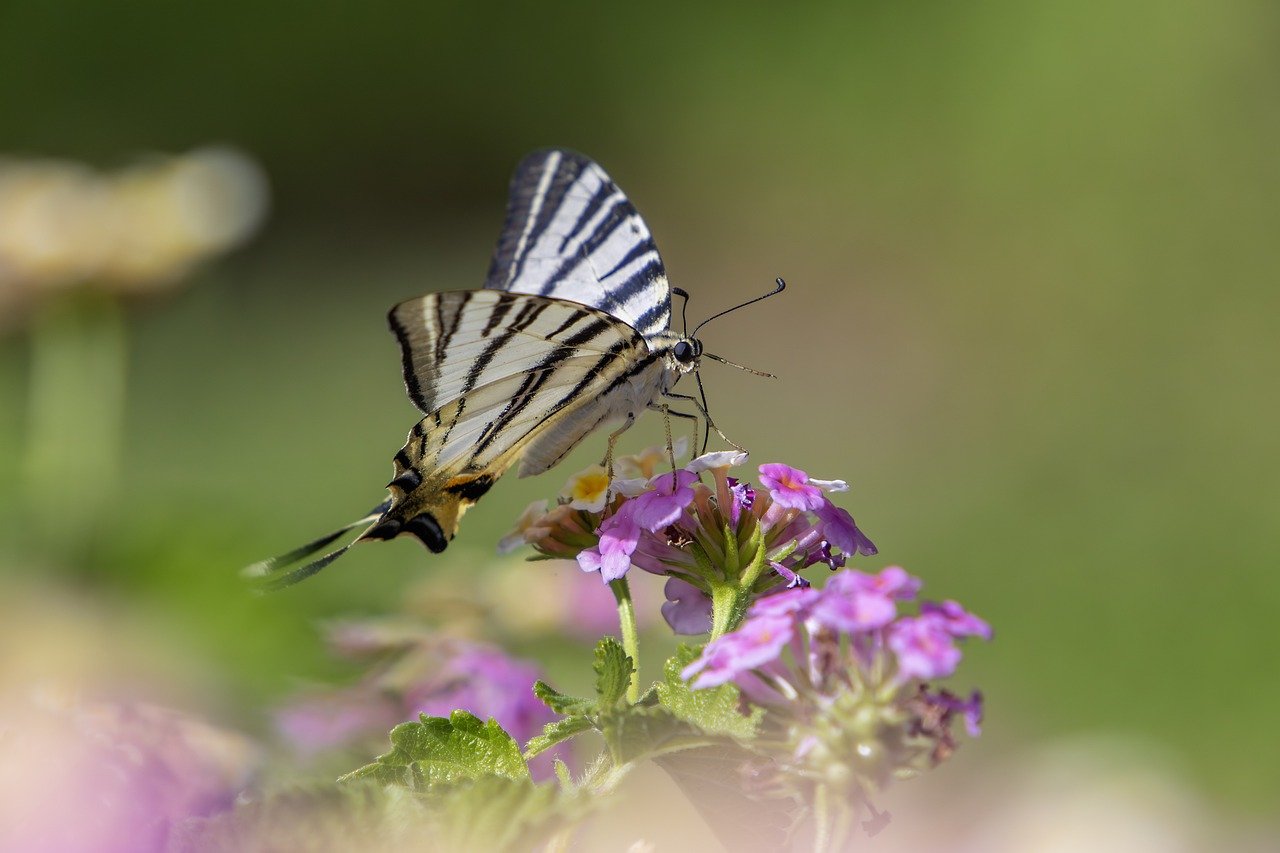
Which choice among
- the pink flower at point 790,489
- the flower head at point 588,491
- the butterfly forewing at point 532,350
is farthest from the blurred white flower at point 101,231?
the pink flower at point 790,489

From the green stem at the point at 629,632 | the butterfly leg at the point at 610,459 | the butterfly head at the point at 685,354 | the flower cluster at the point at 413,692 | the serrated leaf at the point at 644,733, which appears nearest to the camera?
the serrated leaf at the point at 644,733

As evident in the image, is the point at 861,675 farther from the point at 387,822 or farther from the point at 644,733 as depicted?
the point at 387,822

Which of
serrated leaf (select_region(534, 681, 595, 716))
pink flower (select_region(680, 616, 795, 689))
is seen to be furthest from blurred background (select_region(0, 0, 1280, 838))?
pink flower (select_region(680, 616, 795, 689))

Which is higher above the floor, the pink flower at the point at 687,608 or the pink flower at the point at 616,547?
the pink flower at the point at 616,547

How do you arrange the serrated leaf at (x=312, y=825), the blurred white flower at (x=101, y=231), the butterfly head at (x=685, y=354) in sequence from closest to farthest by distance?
1. the serrated leaf at (x=312, y=825)
2. the butterfly head at (x=685, y=354)
3. the blurred white flower at (x=101, y=231)

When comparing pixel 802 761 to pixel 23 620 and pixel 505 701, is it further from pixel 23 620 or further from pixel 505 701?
pixel 23 620

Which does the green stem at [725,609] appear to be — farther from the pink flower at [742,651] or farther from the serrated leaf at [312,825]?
the serrated leaf at [312,825]

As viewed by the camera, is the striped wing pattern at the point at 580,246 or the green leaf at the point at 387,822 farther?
the striped wing pattern at the point at 580,246

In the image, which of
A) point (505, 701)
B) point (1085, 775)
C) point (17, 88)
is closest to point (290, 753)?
point (505, 701)

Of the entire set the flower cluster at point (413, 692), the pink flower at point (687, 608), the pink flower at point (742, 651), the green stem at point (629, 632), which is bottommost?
the flower cluster at point (413, 692)
